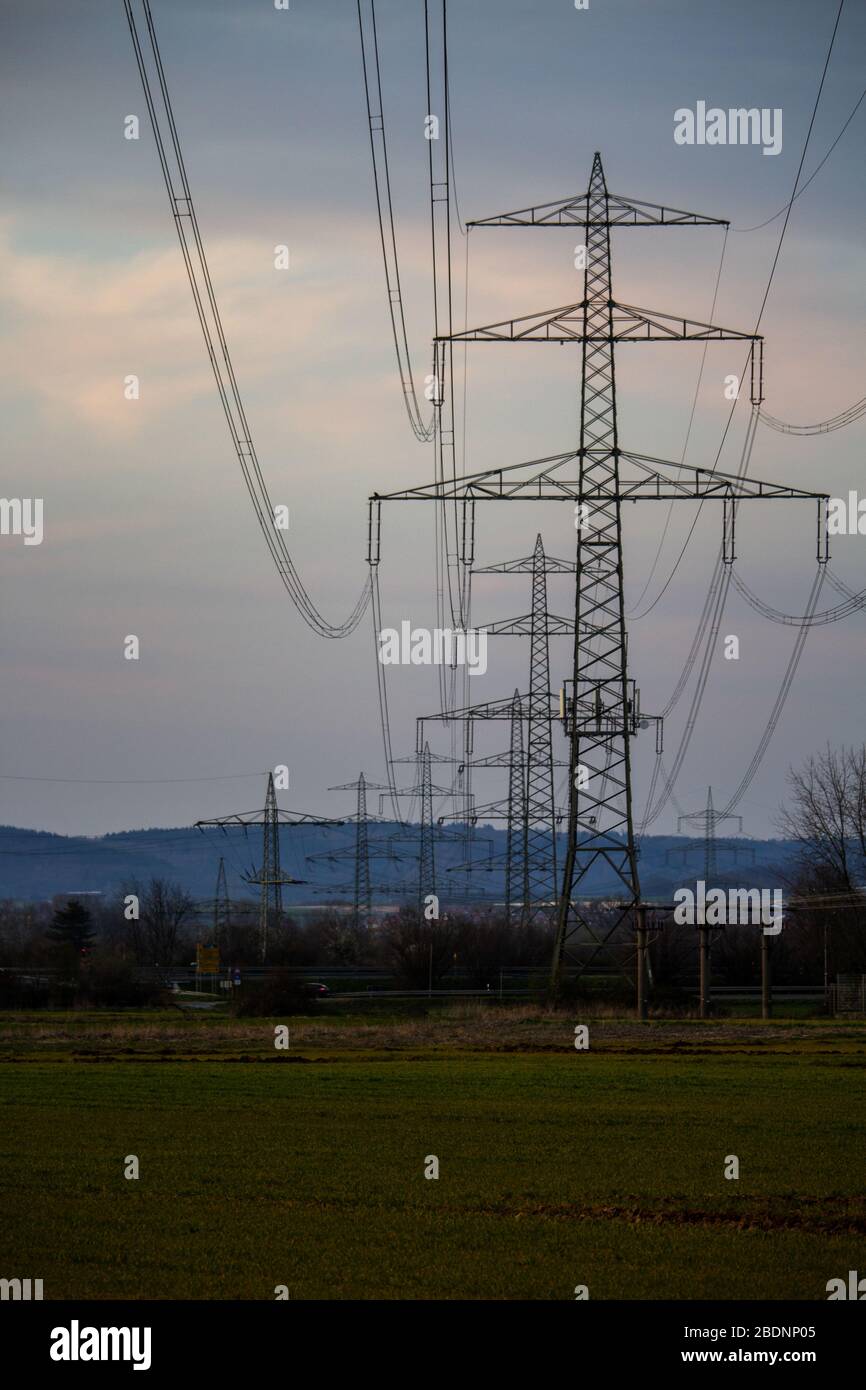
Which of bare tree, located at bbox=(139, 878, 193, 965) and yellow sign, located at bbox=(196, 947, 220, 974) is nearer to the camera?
yellow sign, located at bbox=(196, 947, 220, 974)

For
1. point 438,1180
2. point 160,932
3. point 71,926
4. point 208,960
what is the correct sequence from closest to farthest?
point 438,1180
point 208,960
point 71,926
point 160,932

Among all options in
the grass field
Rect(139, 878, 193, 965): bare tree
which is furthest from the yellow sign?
Rect(139, 878, 193, 965): bare tree

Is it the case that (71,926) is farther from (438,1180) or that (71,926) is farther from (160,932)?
(438,1180)

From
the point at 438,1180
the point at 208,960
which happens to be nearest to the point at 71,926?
the point at 208,960

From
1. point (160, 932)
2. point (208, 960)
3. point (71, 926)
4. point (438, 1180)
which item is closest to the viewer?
point (438, 1180)

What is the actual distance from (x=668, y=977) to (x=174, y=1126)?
65.5 m

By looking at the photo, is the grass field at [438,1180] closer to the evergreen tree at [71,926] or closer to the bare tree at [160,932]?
the bare tree at [160,932]

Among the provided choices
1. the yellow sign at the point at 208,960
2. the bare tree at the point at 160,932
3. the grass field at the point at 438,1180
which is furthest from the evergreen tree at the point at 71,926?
the grass field at the point at 438,1180

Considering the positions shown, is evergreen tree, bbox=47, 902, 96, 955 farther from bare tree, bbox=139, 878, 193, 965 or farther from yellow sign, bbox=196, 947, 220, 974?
yellow sign, bbox=196, 947, 220, 974

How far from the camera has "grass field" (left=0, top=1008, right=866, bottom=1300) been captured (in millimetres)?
14594

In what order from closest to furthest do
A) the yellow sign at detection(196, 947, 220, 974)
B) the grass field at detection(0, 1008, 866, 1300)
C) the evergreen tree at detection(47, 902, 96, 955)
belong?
the grass field at detection(0, 1008, 866, 1300)
the yellow sign at detection(196, 947, 220, 974)
the evergreen tree at detection(47, 902, 96, 955)

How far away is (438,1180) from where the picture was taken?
67.3 ft

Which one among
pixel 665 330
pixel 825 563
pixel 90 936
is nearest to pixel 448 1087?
pixel 825 563
